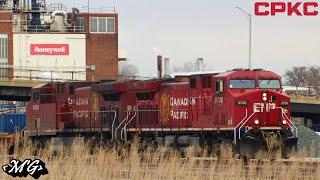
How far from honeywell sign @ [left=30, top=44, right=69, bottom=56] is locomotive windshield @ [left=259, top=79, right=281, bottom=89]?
65.6m

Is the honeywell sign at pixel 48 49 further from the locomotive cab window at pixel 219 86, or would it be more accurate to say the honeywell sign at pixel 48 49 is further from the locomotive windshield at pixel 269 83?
the locomotive windshield at pixel 269 83

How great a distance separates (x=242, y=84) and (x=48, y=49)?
218 feet

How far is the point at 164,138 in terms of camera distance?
32750mm

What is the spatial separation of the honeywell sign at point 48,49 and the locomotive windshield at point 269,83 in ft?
215

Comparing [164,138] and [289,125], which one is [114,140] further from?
[289,125]

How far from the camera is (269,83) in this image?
31.1m

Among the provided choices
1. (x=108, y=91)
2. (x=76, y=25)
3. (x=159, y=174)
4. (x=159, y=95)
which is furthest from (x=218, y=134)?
(x=76, y=25)

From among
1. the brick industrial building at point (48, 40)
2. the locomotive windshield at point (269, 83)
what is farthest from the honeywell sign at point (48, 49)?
the locomotive windshield at point (269, 83)

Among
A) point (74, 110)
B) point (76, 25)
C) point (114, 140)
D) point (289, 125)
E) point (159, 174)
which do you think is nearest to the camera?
point (159, 174)

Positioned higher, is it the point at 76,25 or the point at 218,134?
the point at 76,25

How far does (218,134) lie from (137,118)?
605cm

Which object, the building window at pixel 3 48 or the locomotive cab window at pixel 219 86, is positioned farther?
the building window at pixel 3 48

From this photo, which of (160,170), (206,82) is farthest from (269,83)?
(160,170)

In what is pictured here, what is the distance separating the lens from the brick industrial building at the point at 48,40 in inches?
3713
